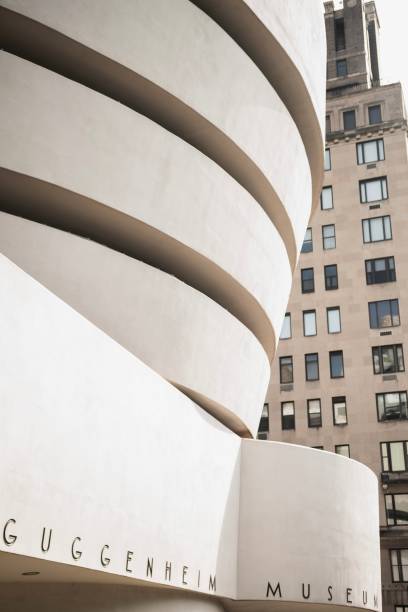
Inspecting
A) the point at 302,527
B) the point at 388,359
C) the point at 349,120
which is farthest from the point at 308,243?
the point at 302,527

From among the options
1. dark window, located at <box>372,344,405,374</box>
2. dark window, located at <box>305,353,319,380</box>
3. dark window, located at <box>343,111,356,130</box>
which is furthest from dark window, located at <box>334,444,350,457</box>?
dark window, located at <box>343,111,356,130</box>

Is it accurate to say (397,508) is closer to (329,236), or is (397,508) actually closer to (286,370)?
(286,370)

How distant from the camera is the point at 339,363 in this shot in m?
43.1

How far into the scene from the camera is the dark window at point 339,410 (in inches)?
1638

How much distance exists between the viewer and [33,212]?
13492 mm

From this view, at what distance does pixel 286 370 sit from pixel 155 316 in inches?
1222

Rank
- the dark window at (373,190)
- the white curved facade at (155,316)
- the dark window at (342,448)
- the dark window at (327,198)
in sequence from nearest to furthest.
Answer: the white curved facade at (155,316) → the dark window at (342,448) → the dark window at (373,190) → the dark window at (327,198)

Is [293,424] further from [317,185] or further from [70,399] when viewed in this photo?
[70,399]

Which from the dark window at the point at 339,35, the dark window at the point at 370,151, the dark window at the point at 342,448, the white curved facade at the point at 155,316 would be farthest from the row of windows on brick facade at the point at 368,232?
the white curved facade at the point at 155,316

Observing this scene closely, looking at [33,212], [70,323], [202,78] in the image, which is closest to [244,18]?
[202,78]

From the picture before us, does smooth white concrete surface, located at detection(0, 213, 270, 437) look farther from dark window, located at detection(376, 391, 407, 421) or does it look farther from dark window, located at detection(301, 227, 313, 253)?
dark window, located at detection(301, 227, 313, 253)

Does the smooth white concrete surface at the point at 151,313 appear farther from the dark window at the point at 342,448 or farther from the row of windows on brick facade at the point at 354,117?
the row of windows on brick facade at the point at 354,117

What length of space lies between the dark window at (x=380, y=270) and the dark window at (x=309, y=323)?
3.99 metres

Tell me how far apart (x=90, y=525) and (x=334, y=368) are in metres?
34.3
